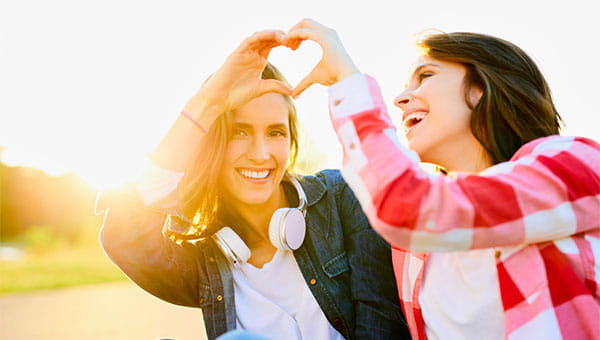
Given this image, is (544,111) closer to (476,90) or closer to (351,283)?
(476,90)

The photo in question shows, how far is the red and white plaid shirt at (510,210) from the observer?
4.17 ft

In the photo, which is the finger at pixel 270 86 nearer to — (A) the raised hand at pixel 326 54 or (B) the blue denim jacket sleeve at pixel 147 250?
(A) the raised hand at pixel 326 54

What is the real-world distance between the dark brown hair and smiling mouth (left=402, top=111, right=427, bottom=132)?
16 centimetres

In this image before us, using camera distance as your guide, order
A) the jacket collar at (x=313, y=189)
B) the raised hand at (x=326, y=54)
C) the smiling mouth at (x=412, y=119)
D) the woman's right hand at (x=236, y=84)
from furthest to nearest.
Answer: the jacket collar at (x=313, y=189), the woman's right hand at (x=236, y=84), the smiling mouth at (x=412, y=119), the raised hand at (x=326, y=54)

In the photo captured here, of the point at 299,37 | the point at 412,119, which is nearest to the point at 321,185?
the point at 412,119

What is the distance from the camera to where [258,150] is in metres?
2.37

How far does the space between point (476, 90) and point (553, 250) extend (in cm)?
62

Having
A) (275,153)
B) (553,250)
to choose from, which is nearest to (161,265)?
(275,153)

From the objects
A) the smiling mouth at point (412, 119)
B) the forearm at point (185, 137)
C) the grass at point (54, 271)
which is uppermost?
the forearm at point (185, 137)

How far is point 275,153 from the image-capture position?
7.99 feet

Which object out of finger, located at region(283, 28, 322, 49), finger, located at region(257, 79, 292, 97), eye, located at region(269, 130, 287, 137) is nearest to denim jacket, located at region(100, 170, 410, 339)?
eye, located at region(269, 130, 287, 137)

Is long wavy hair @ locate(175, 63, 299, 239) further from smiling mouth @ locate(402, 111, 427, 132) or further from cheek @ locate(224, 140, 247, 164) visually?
smiling mouth @ locate(402, 111, 427, 132)

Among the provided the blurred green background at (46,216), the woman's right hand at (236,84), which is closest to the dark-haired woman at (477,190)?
the woman's right hand at (236,84)

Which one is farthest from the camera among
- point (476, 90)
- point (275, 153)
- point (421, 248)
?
point (275, 153)
